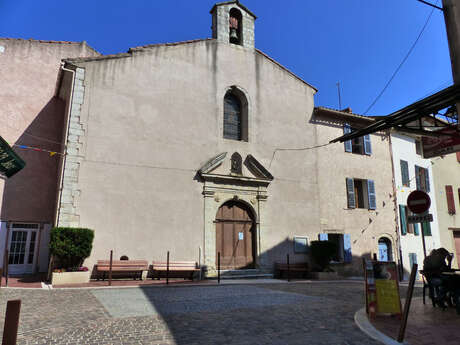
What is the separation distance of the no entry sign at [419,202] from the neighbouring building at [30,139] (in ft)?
41.0

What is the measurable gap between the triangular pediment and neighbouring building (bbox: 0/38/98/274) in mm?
5930

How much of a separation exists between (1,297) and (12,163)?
13.5ft

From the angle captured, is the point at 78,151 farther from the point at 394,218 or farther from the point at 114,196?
the point at 394,218

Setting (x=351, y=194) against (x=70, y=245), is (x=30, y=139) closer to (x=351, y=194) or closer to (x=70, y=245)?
(x=70, y=245)

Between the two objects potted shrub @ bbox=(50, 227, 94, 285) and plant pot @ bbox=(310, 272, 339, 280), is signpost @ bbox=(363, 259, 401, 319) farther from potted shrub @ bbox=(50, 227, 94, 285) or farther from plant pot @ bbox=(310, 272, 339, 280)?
plant pot @ bbox=(310, 272, 339, 280)

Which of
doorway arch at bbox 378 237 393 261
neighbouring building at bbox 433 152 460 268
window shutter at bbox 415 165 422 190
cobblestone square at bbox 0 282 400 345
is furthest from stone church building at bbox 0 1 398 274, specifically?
neighbouring building at bbox 433 152 460 268

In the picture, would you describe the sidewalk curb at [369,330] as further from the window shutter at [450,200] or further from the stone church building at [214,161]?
the window shutter at [450,200]

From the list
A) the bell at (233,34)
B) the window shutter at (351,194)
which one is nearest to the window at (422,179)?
the window shutter at (351,194)

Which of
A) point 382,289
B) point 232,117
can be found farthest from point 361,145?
point 382,289

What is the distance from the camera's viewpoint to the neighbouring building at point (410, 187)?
18078 millimetres

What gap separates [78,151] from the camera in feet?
39.1

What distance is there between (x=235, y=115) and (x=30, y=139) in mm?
8440

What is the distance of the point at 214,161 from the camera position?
45.5 ft

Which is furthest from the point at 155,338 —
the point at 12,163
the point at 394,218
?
the point at 394,218
